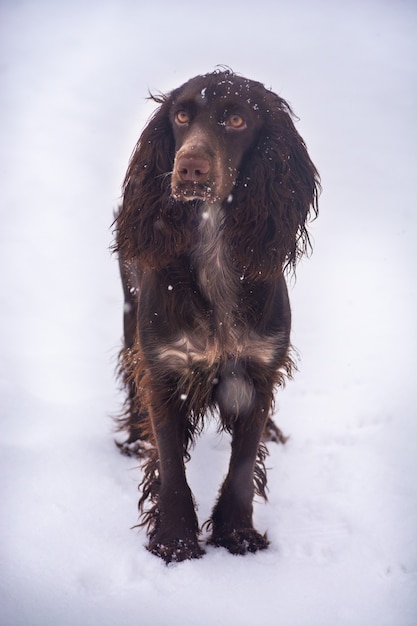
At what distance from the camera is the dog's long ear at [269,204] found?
2275mm

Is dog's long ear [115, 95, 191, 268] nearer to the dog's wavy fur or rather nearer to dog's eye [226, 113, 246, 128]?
the dog's wavy fur

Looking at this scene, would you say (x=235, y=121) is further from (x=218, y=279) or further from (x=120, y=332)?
(x=120, y=332)

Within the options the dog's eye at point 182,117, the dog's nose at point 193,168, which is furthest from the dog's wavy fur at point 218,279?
the dog's nose at point 193,168

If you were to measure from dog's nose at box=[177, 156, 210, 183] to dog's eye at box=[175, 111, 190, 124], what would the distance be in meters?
0.34

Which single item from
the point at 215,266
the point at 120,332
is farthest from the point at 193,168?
the point at 120,332

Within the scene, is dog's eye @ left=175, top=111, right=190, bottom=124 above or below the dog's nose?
above

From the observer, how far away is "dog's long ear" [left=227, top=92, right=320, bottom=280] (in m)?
2.28

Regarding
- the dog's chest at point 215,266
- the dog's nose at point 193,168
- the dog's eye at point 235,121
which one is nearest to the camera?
the dog's nose at point 193,168

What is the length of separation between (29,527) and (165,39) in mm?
9179

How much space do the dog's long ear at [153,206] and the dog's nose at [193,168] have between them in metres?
0.34

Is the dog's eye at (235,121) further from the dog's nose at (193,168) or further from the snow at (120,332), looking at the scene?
the snow at (120,332)

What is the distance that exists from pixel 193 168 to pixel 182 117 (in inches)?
16.4

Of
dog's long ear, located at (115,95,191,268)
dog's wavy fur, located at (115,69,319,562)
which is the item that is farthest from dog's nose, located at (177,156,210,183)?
dog's long ear, located at (115,95,191,268)

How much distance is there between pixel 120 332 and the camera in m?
5.08
